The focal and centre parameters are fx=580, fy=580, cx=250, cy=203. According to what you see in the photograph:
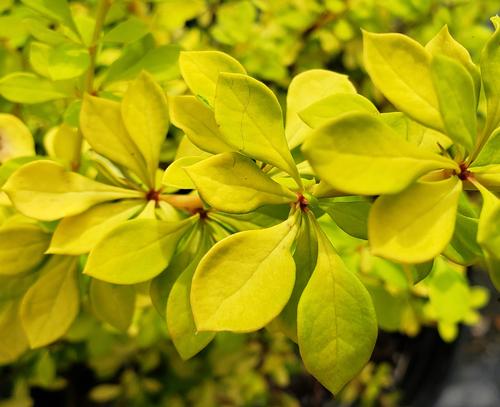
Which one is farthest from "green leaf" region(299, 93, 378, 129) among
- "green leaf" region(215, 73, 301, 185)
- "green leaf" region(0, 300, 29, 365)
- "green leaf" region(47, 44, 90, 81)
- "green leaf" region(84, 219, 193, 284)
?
"green leaf" region(0, 300, 29, 365)

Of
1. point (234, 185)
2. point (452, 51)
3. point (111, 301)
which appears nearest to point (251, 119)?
point (234, 185)

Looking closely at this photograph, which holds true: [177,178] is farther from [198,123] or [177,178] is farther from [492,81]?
[492,81]

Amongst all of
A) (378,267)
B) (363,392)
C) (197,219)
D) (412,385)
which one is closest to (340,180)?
(197,219)

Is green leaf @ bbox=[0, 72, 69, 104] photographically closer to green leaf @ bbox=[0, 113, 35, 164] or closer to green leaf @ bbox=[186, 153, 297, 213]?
green leaf @ bbox=[0, 113, 35, 164]

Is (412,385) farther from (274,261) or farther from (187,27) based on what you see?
(274,261)

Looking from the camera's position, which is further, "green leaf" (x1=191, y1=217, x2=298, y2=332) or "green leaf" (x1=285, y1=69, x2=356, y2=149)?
"green leaf" (x1=285, y1=69, x2=356, y2=149)

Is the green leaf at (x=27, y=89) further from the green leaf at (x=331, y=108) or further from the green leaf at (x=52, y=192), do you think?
the green leaf at (x=331, y=108)

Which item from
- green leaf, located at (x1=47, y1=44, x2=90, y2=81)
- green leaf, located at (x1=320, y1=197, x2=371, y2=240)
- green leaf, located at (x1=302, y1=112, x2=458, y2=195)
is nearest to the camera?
green leaf, located at (x1=302, y1=112, x2=458, y2=195)

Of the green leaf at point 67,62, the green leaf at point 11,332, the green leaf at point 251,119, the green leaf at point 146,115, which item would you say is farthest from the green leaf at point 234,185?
the green leaf at point 11,332
